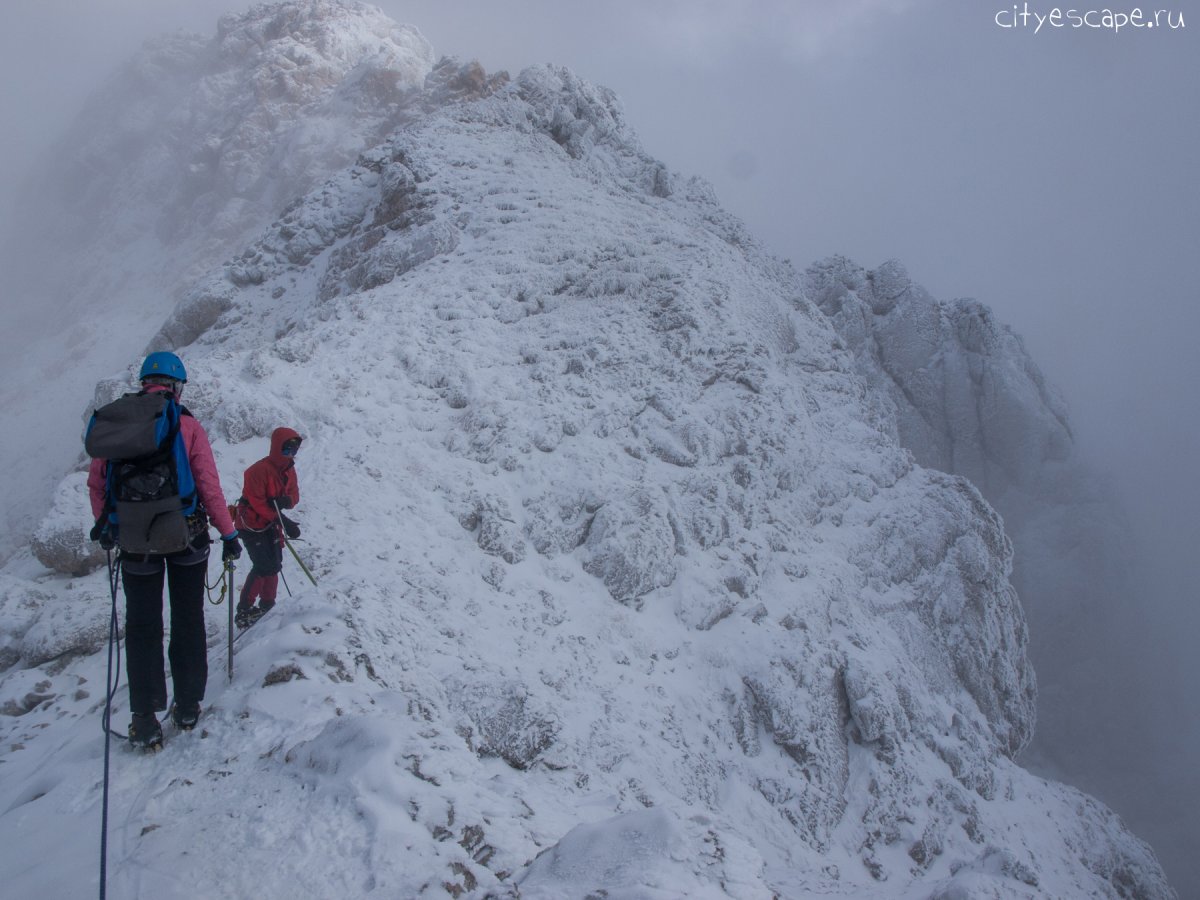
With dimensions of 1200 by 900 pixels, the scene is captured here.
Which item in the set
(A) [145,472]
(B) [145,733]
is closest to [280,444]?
(A) [145,472]

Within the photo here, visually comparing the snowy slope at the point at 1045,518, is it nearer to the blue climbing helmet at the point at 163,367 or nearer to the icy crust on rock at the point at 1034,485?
the icy crust on rock at the point at 1034,485

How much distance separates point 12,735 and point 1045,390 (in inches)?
1792

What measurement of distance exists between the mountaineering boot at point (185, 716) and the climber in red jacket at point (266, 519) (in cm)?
260

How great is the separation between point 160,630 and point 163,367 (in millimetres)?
2000

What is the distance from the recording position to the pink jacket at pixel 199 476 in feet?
15.8

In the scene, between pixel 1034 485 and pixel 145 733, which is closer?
pixel 145 733

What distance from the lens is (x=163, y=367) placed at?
488cm

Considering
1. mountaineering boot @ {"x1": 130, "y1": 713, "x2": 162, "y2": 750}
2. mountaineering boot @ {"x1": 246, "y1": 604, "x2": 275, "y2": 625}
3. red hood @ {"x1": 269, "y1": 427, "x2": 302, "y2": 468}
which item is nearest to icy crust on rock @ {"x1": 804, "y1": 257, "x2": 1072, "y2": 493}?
red hood @ {"x1": 269, "y1": 427, "x2": 302, "y2": 468}

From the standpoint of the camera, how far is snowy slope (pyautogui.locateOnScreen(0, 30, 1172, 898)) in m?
4.36

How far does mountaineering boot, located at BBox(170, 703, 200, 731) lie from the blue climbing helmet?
2466 millimetres

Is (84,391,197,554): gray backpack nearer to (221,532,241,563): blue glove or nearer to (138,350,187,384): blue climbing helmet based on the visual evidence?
(138,350,187,384): blue climbing helmet

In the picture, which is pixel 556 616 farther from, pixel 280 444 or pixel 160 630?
pixel 160 630

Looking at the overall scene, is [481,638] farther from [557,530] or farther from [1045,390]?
[1045,390]

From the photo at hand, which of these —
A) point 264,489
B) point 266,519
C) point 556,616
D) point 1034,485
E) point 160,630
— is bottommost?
point 1034,485
